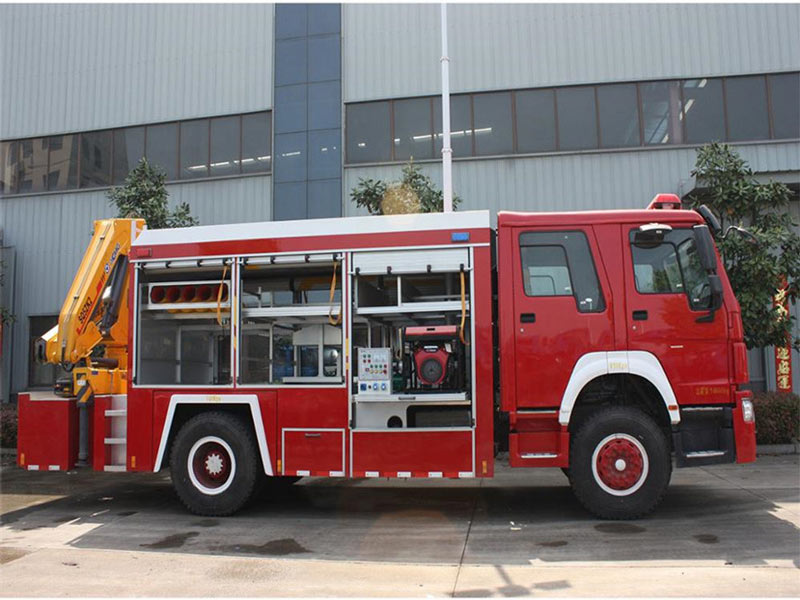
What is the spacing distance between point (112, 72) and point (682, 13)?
45.4ft

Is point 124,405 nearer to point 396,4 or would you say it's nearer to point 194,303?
point 194,303

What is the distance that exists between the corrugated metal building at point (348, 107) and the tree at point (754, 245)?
236 centimetres

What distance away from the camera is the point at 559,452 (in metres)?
6.54

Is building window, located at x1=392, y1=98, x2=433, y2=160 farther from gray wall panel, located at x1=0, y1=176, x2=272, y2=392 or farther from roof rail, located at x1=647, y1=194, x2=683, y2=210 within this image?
roof rail, located at x1=647, y1=194, x2=683, y2=210

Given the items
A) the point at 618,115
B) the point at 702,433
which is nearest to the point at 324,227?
the point at 702,433

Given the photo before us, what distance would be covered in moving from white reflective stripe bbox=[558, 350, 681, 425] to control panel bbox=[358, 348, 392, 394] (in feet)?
5.88

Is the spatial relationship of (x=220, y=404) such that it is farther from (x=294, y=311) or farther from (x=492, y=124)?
(x=492, y=124)

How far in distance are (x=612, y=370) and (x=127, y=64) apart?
50.0 ft

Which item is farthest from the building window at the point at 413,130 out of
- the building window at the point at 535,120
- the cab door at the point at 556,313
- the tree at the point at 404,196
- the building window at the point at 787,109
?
the cab door at the point at 556,313

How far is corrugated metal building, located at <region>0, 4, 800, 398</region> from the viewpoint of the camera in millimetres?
14117

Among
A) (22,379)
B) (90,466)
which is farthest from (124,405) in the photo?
(22,379)

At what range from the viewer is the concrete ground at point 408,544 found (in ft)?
16.1

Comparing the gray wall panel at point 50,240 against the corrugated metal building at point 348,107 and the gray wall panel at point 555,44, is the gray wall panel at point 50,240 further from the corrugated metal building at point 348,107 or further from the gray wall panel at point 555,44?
the gray wall panel at point 555,44

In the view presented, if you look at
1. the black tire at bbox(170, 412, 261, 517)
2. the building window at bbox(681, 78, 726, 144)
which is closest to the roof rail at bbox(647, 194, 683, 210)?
the black tire at bbox(170, 412, 261, 517)
